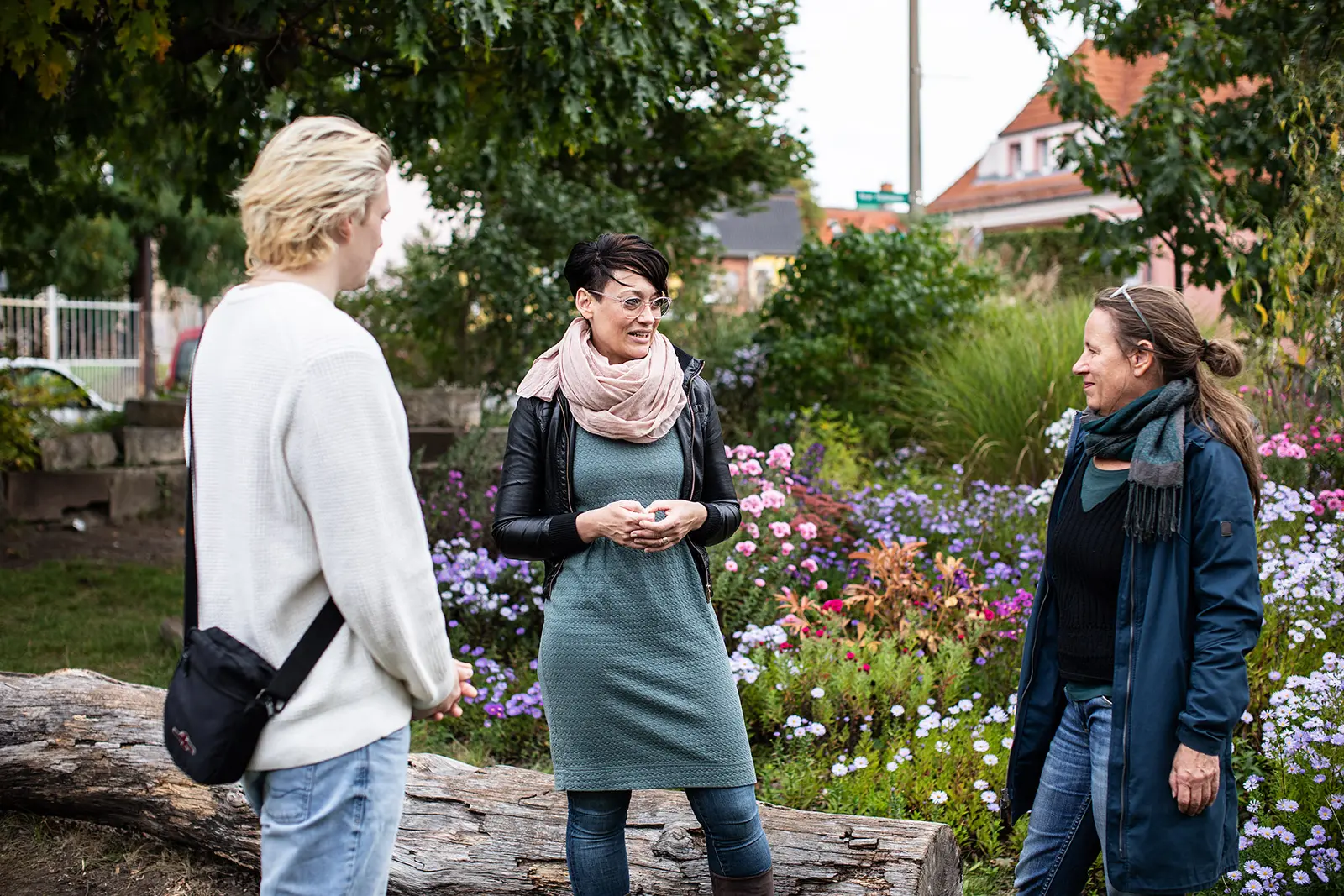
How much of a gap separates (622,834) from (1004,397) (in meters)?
5.06

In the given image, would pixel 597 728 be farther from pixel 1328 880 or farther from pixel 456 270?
pixel 456 270

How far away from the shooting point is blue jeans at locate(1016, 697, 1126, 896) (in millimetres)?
2588

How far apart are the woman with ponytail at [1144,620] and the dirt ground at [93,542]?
762 centimetres

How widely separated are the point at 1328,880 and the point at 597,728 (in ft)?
6.36

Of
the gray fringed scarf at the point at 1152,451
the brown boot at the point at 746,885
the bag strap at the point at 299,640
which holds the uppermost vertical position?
the gray fringed scarf at the point at 1152,451

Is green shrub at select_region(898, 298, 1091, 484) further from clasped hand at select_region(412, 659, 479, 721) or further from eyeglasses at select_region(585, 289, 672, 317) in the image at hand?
clasped hand at select_region(412, 659, 479, 721)

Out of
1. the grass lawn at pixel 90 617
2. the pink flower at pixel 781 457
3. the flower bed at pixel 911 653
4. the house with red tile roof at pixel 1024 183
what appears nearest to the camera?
the flower bed at pixel 911 653

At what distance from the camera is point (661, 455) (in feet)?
9.07

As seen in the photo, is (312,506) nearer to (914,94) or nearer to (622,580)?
(622,580)

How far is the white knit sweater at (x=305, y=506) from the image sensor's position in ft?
5.97

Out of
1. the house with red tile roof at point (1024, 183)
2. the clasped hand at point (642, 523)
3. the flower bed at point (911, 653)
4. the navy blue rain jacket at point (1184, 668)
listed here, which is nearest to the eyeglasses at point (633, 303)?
the clasped hand at point (642, 523)

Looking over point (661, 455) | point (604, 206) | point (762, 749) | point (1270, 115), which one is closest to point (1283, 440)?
point (1270, 115)

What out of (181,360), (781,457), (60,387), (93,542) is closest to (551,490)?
(781,457)

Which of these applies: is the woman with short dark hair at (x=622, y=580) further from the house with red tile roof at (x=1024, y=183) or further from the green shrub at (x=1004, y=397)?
the house with red tile roof at (x=1024, y=183)
